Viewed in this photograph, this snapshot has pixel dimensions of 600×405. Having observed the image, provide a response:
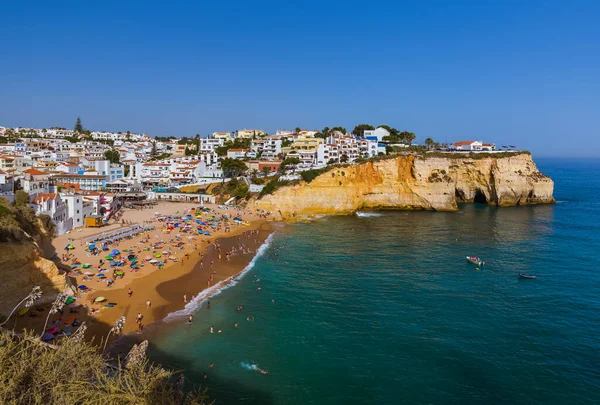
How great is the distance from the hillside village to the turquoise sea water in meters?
25.6

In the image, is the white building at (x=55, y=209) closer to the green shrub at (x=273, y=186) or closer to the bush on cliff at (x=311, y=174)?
the green shrub at (x=273, y=186)

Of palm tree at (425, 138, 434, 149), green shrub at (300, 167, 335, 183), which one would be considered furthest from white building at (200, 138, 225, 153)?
green shrub at (300, 167, 335, 183)

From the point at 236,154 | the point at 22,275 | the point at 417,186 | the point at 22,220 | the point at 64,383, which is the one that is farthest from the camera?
the point at 236,154

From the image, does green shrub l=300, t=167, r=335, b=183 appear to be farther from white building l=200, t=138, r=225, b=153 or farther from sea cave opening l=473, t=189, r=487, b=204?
white building l=200, t=138, r=225, b=153

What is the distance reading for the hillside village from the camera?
47.9 meters

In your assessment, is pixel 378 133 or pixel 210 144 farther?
pixel 210 144

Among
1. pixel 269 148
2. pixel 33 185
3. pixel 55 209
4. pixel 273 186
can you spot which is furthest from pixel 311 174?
pixel 269 148

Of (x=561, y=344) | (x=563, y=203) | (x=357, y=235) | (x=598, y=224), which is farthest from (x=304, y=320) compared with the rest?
(x=563, y=203)

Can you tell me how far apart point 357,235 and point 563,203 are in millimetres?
43350

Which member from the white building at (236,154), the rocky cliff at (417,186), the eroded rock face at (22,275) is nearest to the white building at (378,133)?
the white building at (236,154)

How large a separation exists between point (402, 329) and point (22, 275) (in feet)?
68.6

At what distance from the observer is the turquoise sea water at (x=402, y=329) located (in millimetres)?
17625

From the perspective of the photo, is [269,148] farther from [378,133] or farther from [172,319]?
[172,319]

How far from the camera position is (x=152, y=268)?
3297cm
